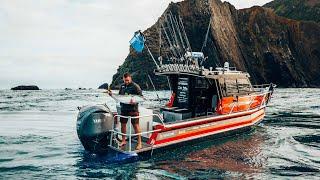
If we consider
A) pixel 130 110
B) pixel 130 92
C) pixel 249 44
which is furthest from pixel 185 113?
pixel 249 44

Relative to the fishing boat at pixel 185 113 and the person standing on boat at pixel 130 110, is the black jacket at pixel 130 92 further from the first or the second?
the fishing boat at pixel 185 113

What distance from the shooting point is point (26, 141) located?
15.6 metres

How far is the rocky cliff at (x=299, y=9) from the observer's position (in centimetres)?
14236

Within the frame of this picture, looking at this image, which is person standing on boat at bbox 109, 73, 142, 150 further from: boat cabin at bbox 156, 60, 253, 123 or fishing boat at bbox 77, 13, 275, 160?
boat cabin at bbox 156, 60, 253, 123

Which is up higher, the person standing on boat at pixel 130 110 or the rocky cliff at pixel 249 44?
the rocky cliff at pixel 249 44

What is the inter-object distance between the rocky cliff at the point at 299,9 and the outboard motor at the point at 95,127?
469ft

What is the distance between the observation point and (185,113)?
1641 cm

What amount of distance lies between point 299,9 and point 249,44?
63384mm

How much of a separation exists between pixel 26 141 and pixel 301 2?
15769 centimetres

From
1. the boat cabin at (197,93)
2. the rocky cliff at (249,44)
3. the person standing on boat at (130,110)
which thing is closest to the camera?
the person standing on boat at (130,110)

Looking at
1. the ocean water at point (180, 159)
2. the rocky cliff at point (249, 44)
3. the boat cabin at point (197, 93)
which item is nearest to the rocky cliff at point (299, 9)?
the rocky cliff at point (249, 44)

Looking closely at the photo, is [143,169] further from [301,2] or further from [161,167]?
[301,2]

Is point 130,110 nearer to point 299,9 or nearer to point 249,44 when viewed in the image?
point 249,44

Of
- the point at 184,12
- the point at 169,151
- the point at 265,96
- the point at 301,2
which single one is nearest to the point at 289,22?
the point at 184,12
